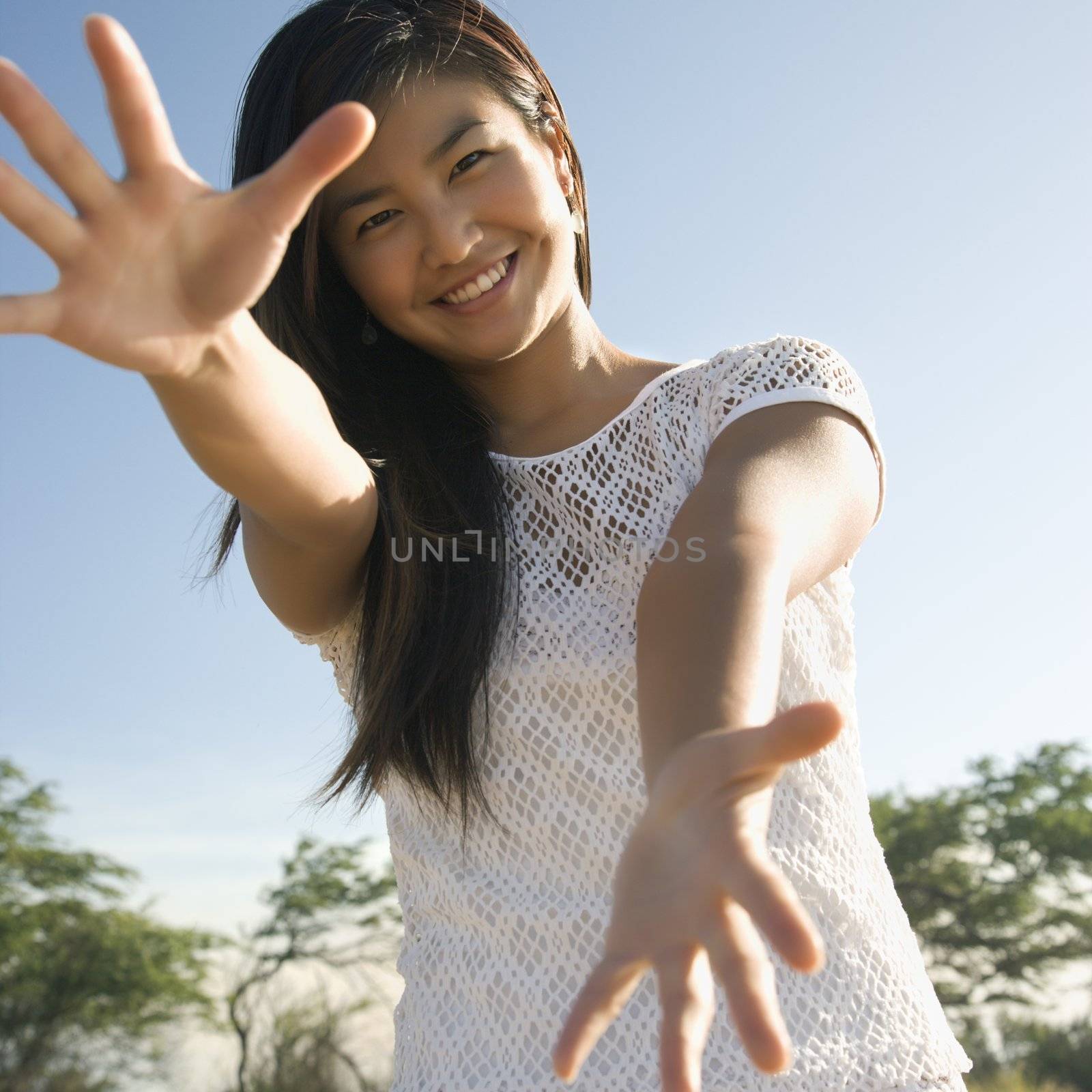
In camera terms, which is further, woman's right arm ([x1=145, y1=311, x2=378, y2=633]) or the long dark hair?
the long dark hair

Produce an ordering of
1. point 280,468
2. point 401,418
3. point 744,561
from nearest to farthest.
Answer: point 744,561, point 280,468, point 401,418

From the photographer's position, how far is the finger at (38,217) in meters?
1.09

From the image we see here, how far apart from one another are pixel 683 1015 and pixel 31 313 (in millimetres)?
798

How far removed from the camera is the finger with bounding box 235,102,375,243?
1090 millimetres

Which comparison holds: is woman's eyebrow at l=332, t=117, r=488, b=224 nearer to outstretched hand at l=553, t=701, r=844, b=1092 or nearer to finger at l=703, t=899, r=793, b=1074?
outstretched hand at l=553, t=701, r=844, b=1092

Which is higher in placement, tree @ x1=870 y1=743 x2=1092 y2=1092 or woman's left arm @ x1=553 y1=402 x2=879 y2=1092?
A: tree @ x1=870 y1=743 x2=1092 y2=1092

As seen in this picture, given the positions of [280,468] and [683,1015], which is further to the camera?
[280,468]

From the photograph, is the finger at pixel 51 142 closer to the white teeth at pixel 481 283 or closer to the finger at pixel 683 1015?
the finger at pixel 683 1015

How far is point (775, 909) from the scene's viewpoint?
2.65 feet

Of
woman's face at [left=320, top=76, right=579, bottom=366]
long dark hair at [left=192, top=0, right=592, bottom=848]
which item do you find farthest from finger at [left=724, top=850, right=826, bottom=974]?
woman's face at [left=320, top=76, right=579, bottom=366]

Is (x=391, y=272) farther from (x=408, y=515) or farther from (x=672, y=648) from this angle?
(x=672, y=648)

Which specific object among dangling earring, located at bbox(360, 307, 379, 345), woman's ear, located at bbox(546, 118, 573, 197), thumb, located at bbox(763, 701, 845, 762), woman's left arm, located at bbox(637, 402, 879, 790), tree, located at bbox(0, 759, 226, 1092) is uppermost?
tree, located at bbox(0, 759, 226, 1092)

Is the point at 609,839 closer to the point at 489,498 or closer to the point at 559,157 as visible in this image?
the point at 489,498

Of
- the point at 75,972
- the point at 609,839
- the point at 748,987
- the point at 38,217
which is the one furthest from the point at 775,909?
the point at 75,972
